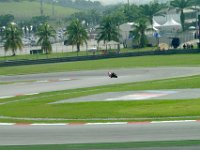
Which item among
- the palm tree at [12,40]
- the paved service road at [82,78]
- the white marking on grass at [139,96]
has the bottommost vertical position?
the paved service road at [82,78]

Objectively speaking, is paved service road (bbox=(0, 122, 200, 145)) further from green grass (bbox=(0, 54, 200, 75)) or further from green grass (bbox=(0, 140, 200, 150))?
green grass (bbox=(0, 54, 200, 75))

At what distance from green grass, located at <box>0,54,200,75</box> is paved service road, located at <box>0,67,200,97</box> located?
→ 16.7 feet

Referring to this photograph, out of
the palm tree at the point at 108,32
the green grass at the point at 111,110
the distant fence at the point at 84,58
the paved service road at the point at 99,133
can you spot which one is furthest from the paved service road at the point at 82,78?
the palm tree at the point at 108,32

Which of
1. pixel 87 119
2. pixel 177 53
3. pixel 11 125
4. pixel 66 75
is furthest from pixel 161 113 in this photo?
pixel 177 53

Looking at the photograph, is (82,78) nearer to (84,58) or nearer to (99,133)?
(84,58)

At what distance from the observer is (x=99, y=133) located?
22.6m

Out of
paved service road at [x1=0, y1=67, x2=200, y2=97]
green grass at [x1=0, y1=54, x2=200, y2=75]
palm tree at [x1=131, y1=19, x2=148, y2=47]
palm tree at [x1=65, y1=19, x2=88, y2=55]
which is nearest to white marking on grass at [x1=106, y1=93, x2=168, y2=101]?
paved service road at [x1=0, y1=67, x2=200, y2=97]

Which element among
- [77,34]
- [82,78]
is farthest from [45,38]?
[82,78]

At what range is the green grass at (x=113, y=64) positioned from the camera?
71812 mm

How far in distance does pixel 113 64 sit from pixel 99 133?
176ft

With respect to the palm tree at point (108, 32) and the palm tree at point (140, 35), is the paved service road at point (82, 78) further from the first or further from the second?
the palm tree at point (108, 32)

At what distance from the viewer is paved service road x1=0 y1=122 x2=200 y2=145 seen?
21.1 meters

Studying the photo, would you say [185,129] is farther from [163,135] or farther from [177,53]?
[177,53]

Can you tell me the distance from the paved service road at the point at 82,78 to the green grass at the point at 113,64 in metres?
5.08
